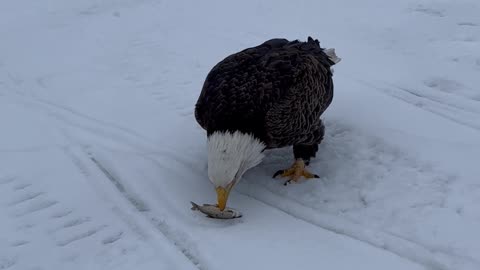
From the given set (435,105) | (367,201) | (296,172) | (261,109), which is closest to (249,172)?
(296,172)

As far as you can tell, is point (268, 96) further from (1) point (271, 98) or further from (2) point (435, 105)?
(2) point (435, 105)

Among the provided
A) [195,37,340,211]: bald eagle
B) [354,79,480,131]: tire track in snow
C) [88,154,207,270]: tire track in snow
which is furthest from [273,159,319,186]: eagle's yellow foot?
[354,79,480,131]: tire track in snow

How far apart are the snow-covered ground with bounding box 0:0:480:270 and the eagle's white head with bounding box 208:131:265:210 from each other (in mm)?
287

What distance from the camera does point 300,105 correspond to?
4.68m

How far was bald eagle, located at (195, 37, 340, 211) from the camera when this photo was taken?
427 centimetres

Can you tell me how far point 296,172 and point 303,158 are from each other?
0.16 metres

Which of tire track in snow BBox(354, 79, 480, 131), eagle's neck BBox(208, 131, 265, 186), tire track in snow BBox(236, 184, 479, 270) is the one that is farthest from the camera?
tire track in snow BBox(354, 79, 480, 131)

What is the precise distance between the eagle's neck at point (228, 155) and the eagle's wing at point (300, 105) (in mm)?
256

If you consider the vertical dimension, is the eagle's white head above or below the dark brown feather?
below

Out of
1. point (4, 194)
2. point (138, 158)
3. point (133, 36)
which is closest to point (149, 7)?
point (133, 36)

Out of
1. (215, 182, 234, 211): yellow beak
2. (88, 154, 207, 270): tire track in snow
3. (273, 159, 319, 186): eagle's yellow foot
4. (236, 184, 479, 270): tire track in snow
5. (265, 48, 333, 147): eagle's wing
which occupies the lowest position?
(88, 154, 207, 270): tire track in snow

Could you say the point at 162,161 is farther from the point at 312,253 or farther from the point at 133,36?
the point at 133,36

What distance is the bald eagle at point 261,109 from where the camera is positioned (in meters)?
4.27

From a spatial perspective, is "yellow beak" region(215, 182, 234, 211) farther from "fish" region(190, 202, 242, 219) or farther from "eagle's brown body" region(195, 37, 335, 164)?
"eagle's brown body" region(195, 37, 335, 164)
